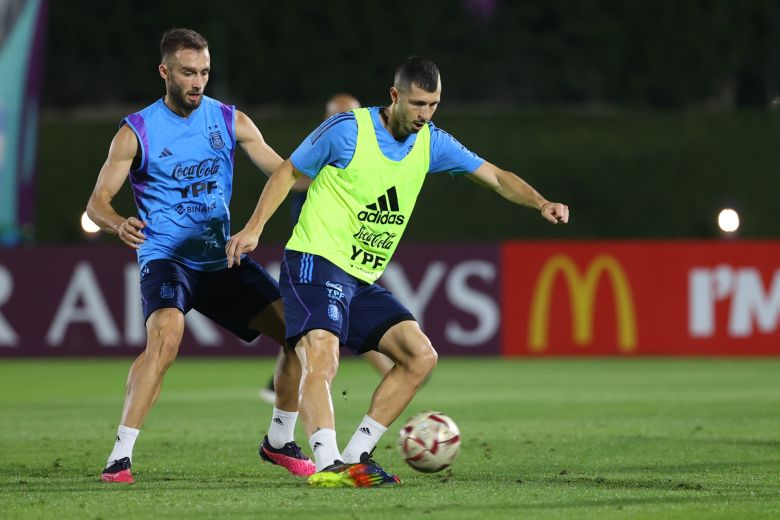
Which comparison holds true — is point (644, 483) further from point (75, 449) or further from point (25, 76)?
point (25, 76)

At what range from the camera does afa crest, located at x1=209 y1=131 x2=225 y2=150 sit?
819 centimetres

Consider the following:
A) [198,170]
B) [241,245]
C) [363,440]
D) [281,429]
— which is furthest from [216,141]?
[363,440]

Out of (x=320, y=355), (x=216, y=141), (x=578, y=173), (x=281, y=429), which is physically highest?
(x=578, y=173)

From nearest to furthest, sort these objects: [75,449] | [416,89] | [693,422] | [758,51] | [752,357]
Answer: [416,89]
[75,449]
[693,422]
[752,357]
[758,51]

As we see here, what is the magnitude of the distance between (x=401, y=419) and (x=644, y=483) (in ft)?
14.6

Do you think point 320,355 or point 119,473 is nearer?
point 320,355

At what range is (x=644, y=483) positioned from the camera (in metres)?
7.45

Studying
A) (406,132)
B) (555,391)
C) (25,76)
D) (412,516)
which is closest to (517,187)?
(406,132)

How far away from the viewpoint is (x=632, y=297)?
1938 centimetres

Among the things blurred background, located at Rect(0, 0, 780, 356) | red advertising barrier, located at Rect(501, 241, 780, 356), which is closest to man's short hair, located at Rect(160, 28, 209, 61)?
red advertising barrier, located at Rect(501, 241, 780, 356)

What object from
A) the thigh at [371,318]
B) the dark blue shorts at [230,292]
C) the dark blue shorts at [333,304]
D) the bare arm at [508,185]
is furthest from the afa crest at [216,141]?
the bare arm at [508,185]

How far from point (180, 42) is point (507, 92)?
122ft

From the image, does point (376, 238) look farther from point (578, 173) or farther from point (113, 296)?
point (578, 173)

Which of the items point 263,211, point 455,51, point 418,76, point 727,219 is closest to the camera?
point 418,76
